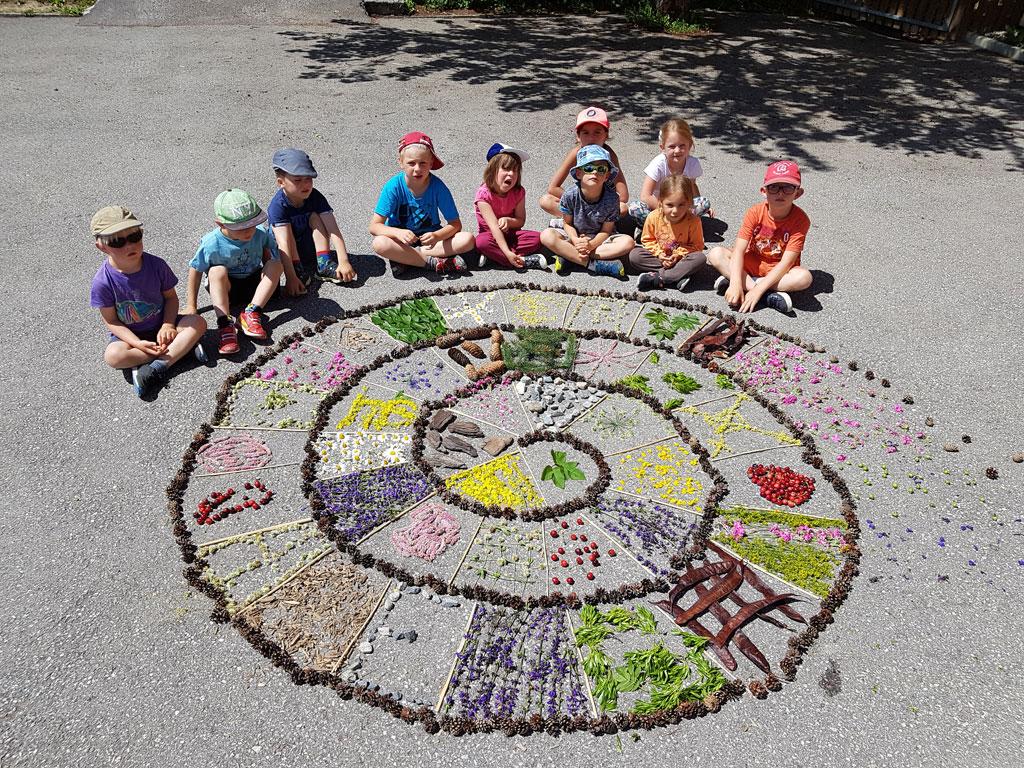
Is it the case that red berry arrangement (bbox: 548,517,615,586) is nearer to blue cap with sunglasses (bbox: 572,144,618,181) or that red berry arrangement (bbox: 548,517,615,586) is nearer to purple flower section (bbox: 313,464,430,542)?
purple flower section (bbox: 313,464,430,542)

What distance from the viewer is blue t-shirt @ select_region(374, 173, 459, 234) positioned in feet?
24.8

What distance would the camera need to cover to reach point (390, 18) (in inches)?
684

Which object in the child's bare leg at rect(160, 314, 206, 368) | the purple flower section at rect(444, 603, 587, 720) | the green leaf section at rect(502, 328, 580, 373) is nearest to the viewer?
the purple flower section at rect(444, 603, 587, 720)

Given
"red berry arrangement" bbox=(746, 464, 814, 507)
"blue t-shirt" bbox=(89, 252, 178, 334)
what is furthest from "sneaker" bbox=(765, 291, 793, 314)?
"blue t-shirt" bbox=(89, 252, 178, 334)

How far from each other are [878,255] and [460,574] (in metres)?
6.63

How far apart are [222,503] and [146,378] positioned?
5.19 ft

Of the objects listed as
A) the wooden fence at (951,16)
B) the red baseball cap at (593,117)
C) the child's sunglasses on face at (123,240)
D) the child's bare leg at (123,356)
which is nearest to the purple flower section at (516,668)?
the child's bare leg at (123,356)

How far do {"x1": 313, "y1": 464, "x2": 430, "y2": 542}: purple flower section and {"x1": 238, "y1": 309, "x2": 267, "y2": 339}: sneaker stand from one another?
2.01 meters

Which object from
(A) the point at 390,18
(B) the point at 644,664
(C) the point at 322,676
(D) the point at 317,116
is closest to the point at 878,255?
(B) the point at 644,664

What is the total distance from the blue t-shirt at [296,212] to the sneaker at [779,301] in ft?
15.3

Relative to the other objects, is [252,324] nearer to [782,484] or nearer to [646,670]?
[646,670]

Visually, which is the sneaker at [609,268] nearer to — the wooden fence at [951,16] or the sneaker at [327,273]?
the sneaker at [327,273]

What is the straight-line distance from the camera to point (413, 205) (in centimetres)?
763

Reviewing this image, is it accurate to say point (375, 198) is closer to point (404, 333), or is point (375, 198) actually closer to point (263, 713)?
point (404, 333)
